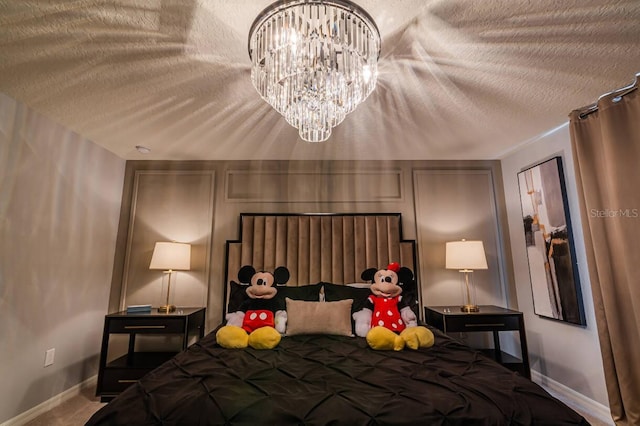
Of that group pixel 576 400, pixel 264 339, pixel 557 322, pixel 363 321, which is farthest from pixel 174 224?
pixel 576 400

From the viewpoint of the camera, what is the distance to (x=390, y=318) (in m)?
2.37

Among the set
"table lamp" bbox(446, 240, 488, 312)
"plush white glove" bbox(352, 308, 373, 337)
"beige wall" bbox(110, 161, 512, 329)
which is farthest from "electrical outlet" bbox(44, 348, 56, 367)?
"table lamp" bbox(446, 240, 488, 312)

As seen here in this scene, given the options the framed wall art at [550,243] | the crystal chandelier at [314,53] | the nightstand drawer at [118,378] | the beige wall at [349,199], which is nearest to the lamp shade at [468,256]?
the beige wall at [349,199]

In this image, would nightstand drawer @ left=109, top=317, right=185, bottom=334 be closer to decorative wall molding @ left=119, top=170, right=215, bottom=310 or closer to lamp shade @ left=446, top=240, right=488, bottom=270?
decorative wall molding @ left=119, top=170, right=215, bottom=310

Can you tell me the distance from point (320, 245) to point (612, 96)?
262cm

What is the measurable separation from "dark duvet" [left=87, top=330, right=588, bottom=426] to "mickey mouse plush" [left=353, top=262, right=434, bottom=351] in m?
0.19

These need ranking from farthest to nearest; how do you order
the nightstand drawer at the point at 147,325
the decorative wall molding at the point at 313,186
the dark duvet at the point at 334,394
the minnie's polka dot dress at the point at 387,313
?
the decorative wall molding at the point at 313,186 → the nightstand drawer at the point at 147,325 → the minnie's polka dot dress at the point at 387,313 → the dark duvet at the point at 334,394

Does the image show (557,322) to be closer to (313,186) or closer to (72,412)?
(313,186)

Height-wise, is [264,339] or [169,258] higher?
[169,258]

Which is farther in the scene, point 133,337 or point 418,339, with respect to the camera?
point 133,337

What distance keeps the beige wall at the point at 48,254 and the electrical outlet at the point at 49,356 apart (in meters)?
0.02

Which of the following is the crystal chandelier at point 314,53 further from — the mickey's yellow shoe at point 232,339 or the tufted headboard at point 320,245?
the tufted headboard at point 320,245

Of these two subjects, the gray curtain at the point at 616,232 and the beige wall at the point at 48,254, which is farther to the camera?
the beige wall at the point at 48,254

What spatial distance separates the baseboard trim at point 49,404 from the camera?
2.15 m
